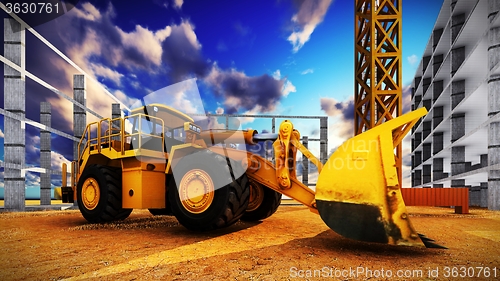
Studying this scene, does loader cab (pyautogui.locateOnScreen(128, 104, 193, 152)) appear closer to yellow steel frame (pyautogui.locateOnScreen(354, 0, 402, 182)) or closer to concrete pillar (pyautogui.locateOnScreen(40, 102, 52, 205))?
concrete pillar (pyautogui.locateOnScreen(40, 102, 52, 205))

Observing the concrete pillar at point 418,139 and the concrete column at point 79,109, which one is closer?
the concrete column at point 79,109

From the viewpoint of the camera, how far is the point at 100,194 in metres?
7.10

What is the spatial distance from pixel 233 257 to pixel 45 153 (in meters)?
11.8

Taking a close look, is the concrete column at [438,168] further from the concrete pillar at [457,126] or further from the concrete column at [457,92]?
the concrete column at [457,92]

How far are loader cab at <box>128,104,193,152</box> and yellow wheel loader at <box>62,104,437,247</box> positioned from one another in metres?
0.02

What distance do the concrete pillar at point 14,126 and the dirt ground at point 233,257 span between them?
222 inches

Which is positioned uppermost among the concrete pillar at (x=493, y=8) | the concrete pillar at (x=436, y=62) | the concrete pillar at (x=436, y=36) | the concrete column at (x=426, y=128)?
the concrete pillar at (x=436, y=36)

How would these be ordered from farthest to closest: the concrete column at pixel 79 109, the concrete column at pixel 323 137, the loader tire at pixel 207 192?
1. the concrete column at pixel 323 137
2. the concrete column at pixel 79 109
3. the loader tire at pixel 207 192

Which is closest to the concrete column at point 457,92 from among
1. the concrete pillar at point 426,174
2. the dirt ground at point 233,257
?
the concrete pillar at point 426,174

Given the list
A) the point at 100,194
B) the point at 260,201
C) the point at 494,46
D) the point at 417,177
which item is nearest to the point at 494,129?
the point at 494,46

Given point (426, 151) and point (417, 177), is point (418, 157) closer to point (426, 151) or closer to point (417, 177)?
point (417, 177)

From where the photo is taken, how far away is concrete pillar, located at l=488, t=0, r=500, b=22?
52.1 feet

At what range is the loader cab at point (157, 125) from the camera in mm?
6801

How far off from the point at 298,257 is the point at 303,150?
1.76 metres
